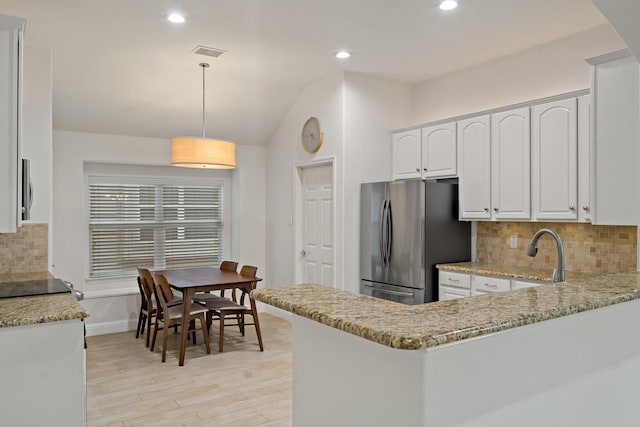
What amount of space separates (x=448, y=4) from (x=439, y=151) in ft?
5.12

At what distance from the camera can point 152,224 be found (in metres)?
6.04

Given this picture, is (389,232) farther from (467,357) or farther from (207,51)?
(467,357)

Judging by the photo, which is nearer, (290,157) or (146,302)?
(146,302)

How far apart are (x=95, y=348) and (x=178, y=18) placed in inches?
129

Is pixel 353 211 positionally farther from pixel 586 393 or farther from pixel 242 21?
pixel 586 393

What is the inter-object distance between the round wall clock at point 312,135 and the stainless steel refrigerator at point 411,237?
867mm

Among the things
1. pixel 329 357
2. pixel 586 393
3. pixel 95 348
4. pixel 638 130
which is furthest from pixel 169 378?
pixel 638 130

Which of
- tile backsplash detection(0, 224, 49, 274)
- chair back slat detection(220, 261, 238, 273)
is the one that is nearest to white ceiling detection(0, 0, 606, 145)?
tile backsplash detection(0, 224, 49, 274)

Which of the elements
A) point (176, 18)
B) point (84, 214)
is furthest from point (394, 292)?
point (84, 214)

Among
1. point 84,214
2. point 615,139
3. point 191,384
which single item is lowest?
point 191,384

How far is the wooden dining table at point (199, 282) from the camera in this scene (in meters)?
4.26

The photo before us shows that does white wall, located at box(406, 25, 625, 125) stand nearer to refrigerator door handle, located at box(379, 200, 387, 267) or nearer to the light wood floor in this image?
refrigerator door handle, located at box(379, 200, 387, 267)

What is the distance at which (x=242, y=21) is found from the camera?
3588 millimetres

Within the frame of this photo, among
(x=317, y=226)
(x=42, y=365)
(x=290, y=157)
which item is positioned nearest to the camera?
(x=42, y=365)
